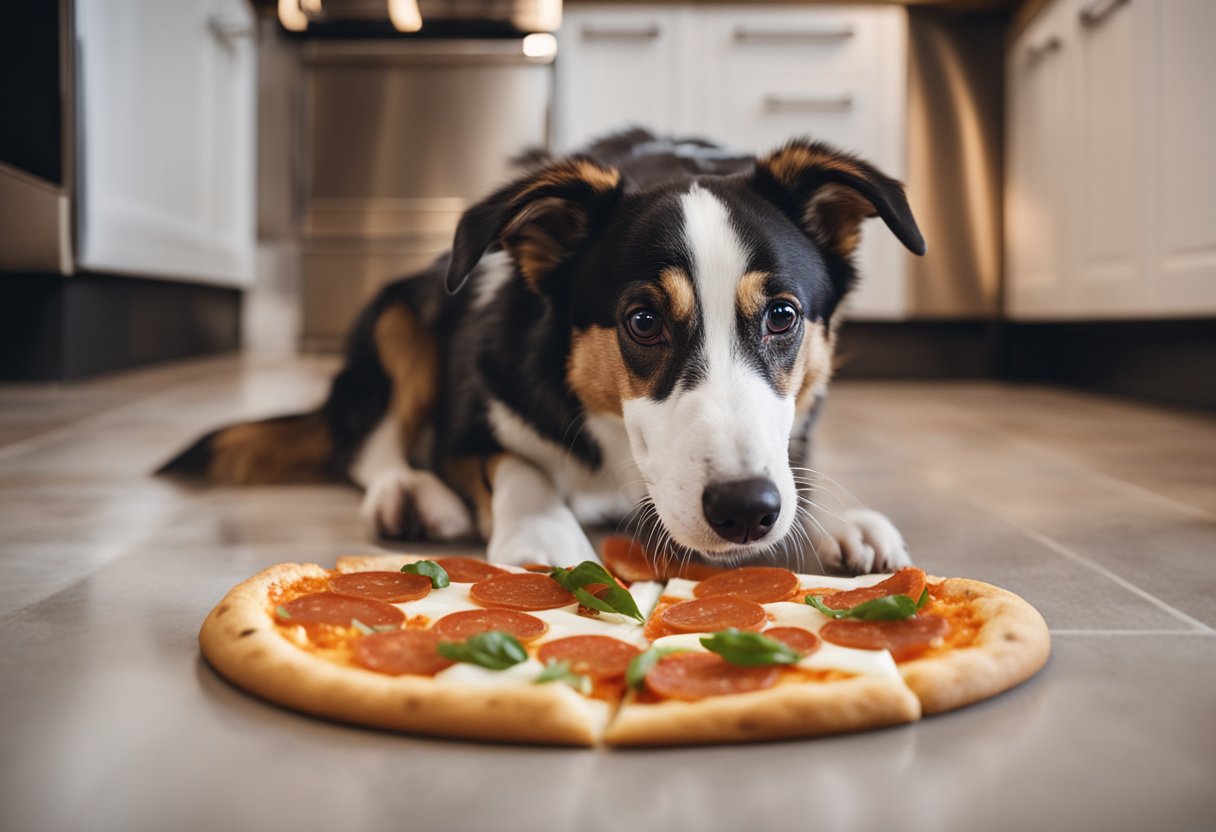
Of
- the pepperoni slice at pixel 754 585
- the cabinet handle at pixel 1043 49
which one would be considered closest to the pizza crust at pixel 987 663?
the pepperoni slice at pixel 754 585

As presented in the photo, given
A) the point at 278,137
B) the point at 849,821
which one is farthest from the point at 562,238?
the point at 278,137

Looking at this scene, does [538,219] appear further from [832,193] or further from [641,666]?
A: [641,666]

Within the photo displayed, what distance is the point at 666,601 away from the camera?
4.40 feet

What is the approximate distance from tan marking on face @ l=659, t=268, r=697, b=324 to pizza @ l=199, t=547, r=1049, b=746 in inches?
15.5

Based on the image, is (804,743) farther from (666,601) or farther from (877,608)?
(666,601)

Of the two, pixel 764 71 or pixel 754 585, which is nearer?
pixel 754 585

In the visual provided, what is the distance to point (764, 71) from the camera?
5.19 meters

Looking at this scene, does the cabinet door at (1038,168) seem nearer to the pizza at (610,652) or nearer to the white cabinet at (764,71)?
the white cabinet at (764,71)

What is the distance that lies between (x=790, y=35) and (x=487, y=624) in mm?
4653

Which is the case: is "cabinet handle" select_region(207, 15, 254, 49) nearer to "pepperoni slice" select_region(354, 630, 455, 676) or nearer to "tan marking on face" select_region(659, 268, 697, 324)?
"tan marking on face" select_region(659, 268, 697, 324)

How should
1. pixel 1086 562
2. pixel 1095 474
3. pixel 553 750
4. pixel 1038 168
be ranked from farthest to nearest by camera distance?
pixel 1038 168
pixel 1095 474
pixel 1086 562
pixel 553 750

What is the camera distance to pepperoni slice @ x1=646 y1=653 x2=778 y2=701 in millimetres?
971

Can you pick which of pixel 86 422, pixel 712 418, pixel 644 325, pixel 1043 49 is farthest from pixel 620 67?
pixel 712 418

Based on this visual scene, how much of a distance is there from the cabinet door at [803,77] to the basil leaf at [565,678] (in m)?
4.47
